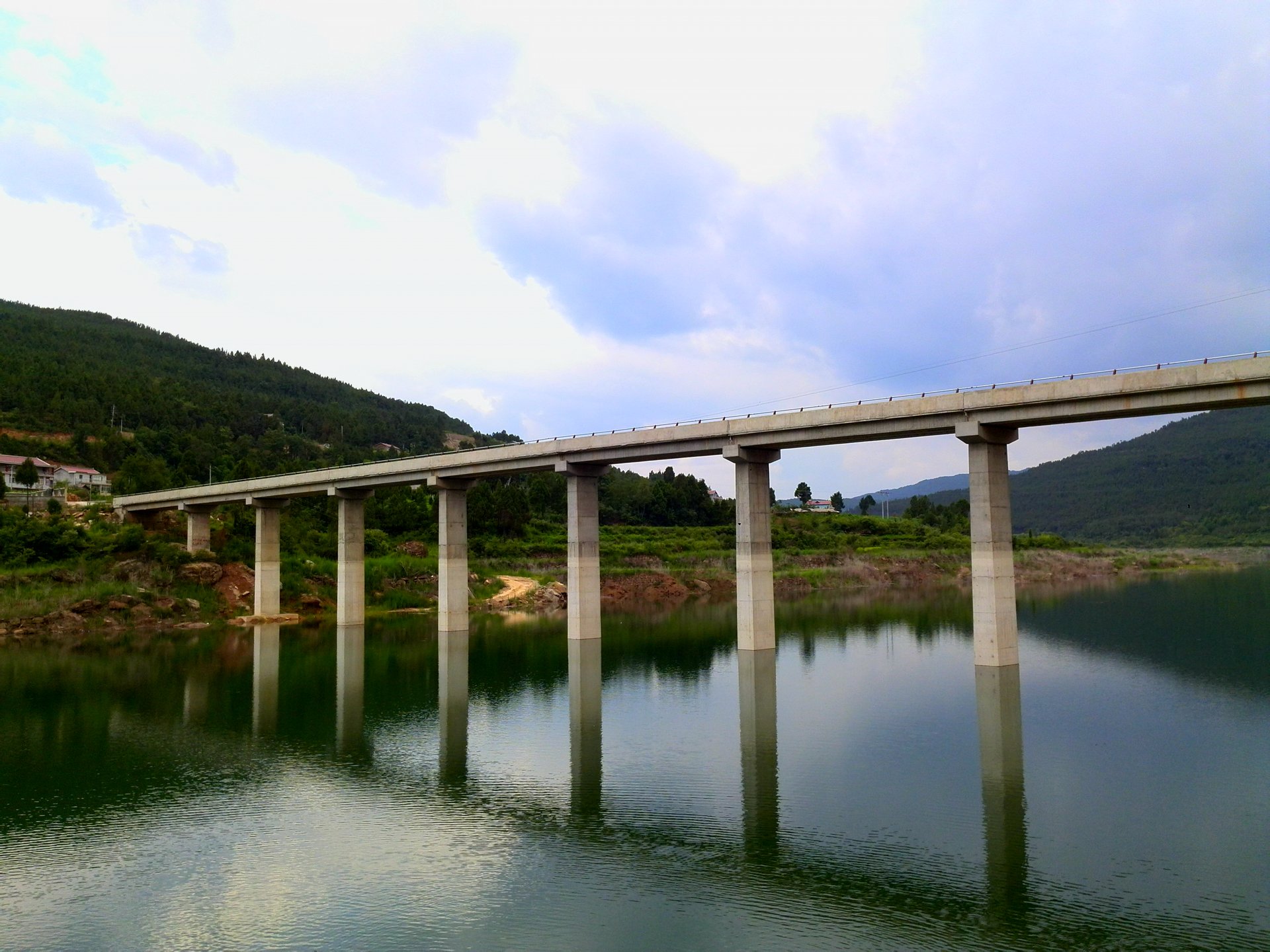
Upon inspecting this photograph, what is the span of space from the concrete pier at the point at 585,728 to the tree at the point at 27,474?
67502mm

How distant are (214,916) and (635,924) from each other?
6562 millimetres

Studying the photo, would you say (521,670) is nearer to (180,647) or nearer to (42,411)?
(180,647)

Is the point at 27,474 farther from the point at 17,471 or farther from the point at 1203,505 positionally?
the point at 1203,505

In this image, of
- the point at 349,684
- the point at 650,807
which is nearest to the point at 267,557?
the point at 349,684

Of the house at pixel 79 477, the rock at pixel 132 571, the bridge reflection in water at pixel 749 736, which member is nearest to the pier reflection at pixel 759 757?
the bridge reflection in water at pixel 749 736

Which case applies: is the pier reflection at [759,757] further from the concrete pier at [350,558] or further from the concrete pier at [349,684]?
the concrete pier at [350,558]

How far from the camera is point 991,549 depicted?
34188mm

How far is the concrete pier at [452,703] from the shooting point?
2456 cm

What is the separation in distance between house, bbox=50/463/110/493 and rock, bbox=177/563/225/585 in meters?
38.4

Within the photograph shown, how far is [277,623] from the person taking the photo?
211ft

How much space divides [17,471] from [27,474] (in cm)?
526

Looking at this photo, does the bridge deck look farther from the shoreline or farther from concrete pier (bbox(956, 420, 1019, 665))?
the shoreline

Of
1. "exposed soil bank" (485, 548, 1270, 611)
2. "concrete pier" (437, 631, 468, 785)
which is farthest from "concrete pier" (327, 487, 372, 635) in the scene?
"exposed soil bank" (485, 548, 1270, 611)

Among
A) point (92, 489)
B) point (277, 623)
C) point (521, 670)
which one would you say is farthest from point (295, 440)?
point (521, 670)
